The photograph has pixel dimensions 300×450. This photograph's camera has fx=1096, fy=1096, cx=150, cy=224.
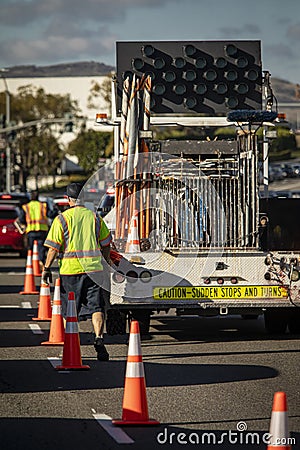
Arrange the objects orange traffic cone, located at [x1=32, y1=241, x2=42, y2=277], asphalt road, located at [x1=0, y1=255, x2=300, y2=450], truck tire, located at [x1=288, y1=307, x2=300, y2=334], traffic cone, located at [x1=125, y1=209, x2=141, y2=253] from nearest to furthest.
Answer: asphalt road, located at [x1=0, y1=255, x2=300, y2=450] → traffic cone, located at [x1=125, y1=209, x2=141, y2=253] → truck tire, located at [x1=288, y1=307, x2=300, y2=334] → orange traffic cone, located at [x1=32, y1=241, x2=42, y2=277]

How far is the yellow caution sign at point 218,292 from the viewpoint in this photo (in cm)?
1322

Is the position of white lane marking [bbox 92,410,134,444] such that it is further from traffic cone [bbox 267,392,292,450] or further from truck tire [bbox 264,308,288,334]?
truck tire [bbox 264,308,288,334]

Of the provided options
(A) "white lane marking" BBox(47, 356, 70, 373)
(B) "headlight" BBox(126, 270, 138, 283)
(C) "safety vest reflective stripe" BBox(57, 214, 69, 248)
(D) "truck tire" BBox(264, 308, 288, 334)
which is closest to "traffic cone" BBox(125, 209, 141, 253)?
(B) "headlight" BBox(126, 270, 138, 283)

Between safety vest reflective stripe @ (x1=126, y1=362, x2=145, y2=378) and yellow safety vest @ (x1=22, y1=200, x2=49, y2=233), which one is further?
yellow safety vest @ (x1=22, y1=200, x2=49, y2=233)

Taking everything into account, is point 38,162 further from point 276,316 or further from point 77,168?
point 276,316

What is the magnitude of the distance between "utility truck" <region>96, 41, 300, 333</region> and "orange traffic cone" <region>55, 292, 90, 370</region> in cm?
177

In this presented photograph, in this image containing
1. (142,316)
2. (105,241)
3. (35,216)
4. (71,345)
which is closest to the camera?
(71,345)

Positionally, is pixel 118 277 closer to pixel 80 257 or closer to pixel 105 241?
pixel 105 241

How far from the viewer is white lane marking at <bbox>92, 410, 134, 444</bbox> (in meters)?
8.04

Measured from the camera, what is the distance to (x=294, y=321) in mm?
14625

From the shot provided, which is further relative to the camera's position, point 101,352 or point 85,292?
point 85,292

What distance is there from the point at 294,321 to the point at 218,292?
69.3 inches

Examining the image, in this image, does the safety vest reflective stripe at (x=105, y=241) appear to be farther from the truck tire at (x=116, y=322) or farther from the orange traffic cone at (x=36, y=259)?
the orange traffic cone at (x=36, y=259)

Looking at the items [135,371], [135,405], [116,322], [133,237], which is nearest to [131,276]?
[133,237]
